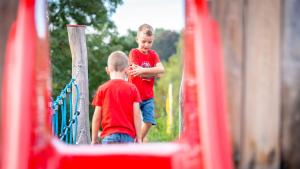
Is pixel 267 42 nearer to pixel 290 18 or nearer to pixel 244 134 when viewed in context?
pixel 290 18

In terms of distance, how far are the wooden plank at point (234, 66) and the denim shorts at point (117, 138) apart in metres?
1.62

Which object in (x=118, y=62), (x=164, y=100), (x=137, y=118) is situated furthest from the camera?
(x=164, y=100)

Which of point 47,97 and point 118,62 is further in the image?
point 118,62

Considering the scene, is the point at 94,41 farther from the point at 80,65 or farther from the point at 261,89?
the point at 261,89

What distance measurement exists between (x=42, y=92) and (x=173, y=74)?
2258 centimetres

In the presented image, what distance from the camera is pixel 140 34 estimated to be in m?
5.41

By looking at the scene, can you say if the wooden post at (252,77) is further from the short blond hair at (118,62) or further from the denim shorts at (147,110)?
the denim shorts at (147,110)

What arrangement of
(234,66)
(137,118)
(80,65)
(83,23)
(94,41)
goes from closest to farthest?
(234,66)
(137,118)
(80,65)
(94,41)
(83,23)

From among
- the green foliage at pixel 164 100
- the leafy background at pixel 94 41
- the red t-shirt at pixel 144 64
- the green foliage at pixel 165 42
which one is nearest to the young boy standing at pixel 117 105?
the red t-shirt at pixel 144 64

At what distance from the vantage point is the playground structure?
2.50 metres

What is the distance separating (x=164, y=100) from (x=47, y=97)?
20.4m

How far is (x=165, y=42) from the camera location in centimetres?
2444

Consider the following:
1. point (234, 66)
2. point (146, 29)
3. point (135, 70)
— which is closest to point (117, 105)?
point (135, 70)

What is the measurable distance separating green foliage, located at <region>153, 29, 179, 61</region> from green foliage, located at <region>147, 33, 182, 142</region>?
25 centimetres
